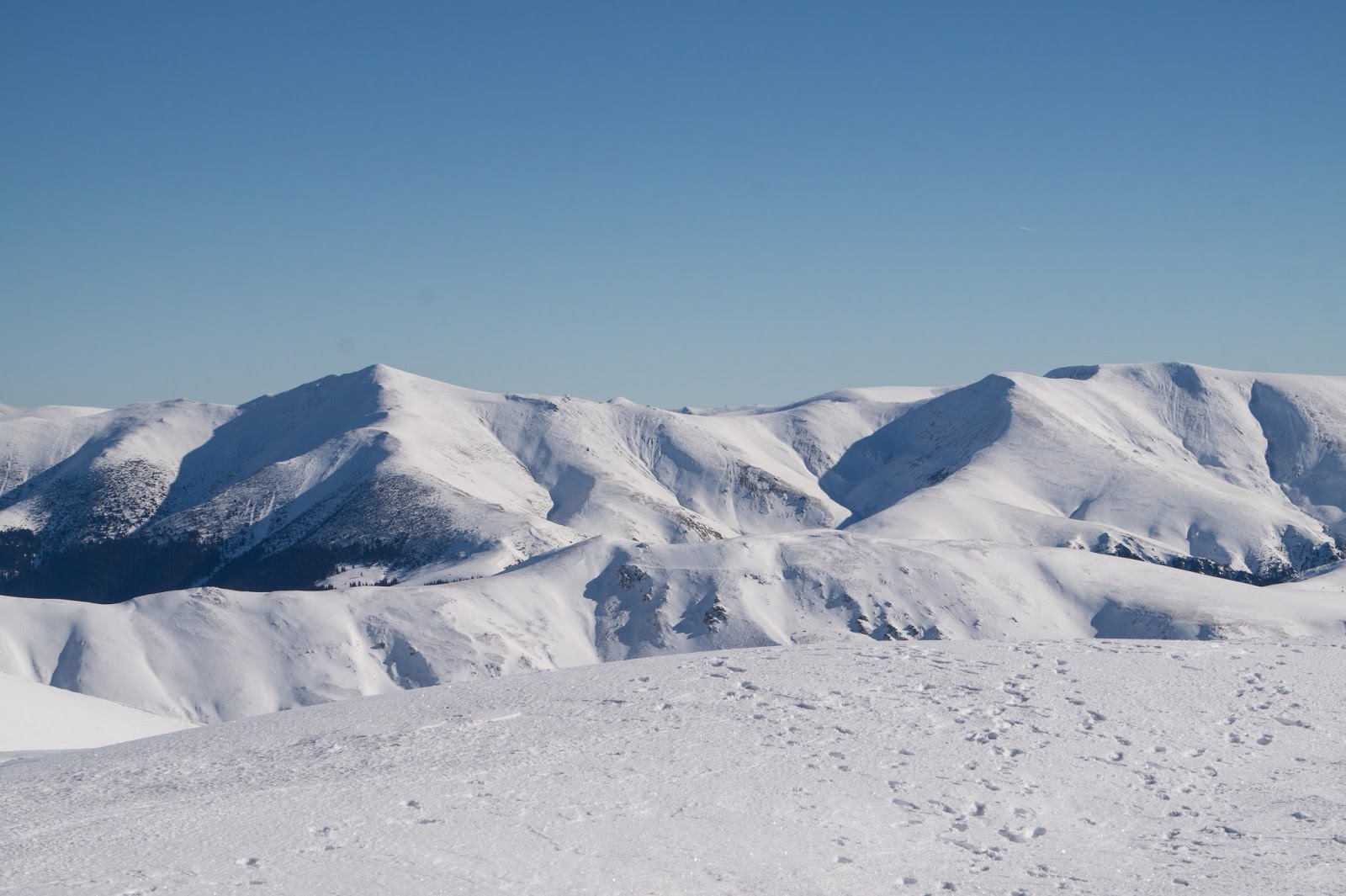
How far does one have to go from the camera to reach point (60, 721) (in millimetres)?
33375

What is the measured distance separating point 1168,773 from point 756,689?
7.08m

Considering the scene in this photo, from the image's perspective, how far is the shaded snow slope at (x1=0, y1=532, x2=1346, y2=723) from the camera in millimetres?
80562

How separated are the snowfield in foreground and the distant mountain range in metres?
64.3

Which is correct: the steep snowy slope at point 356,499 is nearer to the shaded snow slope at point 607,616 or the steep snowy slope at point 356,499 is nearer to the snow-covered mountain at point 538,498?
the snow-covered mountain at point 538,498

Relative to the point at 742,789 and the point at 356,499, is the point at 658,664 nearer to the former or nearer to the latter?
the point at 742,789

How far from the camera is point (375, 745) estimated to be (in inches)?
691

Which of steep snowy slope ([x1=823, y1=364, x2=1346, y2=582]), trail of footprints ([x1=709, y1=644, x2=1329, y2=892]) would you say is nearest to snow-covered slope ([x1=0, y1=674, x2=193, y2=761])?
trail of footprints ([x1=709, y1=644, x2=1329, y2=892])

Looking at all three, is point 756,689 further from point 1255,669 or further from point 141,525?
point 141,525

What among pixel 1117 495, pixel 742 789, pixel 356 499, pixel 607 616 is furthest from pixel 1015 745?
pixel 1117 495

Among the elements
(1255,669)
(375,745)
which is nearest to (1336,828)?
(1255,669)

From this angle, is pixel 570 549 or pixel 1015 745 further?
pixel 570 549

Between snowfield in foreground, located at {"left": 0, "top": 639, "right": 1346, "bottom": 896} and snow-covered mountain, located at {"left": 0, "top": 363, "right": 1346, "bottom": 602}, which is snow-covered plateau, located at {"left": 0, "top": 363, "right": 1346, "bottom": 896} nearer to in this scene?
snowfield in foreground, located at {"left": 0, "top": 639, "right": 1346, "bottom": 896}

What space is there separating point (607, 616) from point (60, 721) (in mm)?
62250

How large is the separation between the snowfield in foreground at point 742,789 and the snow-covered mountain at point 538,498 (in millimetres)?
95833
